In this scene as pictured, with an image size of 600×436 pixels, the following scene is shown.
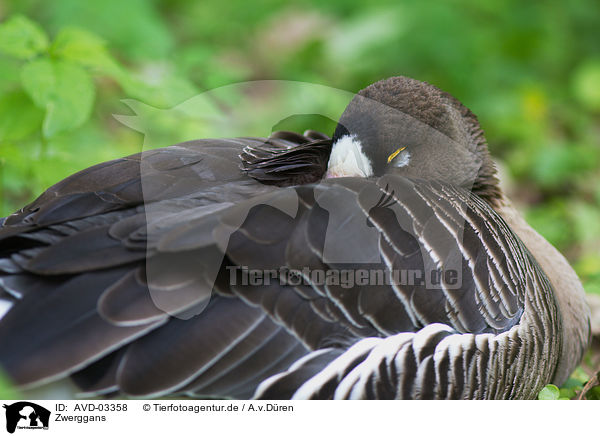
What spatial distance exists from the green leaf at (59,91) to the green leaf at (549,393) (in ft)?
7.50

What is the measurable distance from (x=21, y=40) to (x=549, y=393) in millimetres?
2823

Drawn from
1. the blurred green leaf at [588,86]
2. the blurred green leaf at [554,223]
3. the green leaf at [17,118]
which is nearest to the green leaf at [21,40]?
the green leaf at [17,118]

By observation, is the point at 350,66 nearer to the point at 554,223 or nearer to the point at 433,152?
the point at 554,223

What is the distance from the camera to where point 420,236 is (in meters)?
2.40

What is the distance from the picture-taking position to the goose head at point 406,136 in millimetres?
2752

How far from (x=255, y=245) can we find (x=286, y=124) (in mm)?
3345

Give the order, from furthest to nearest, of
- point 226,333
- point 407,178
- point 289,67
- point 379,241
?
point 289,67 → point 407,178 → point 379,241 → point 226,333

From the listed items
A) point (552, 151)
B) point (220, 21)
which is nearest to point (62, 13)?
point (220, 21)

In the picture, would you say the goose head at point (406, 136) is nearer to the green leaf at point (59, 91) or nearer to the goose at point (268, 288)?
the goose at point (268, 288)

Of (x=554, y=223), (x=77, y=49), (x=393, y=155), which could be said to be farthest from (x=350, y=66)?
(x=393, y=155)

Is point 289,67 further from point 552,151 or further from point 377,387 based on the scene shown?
point 377,387

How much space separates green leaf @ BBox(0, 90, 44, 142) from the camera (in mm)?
3508

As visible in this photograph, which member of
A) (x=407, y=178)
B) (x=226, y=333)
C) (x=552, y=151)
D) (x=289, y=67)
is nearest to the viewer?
(x=226, y=333)
